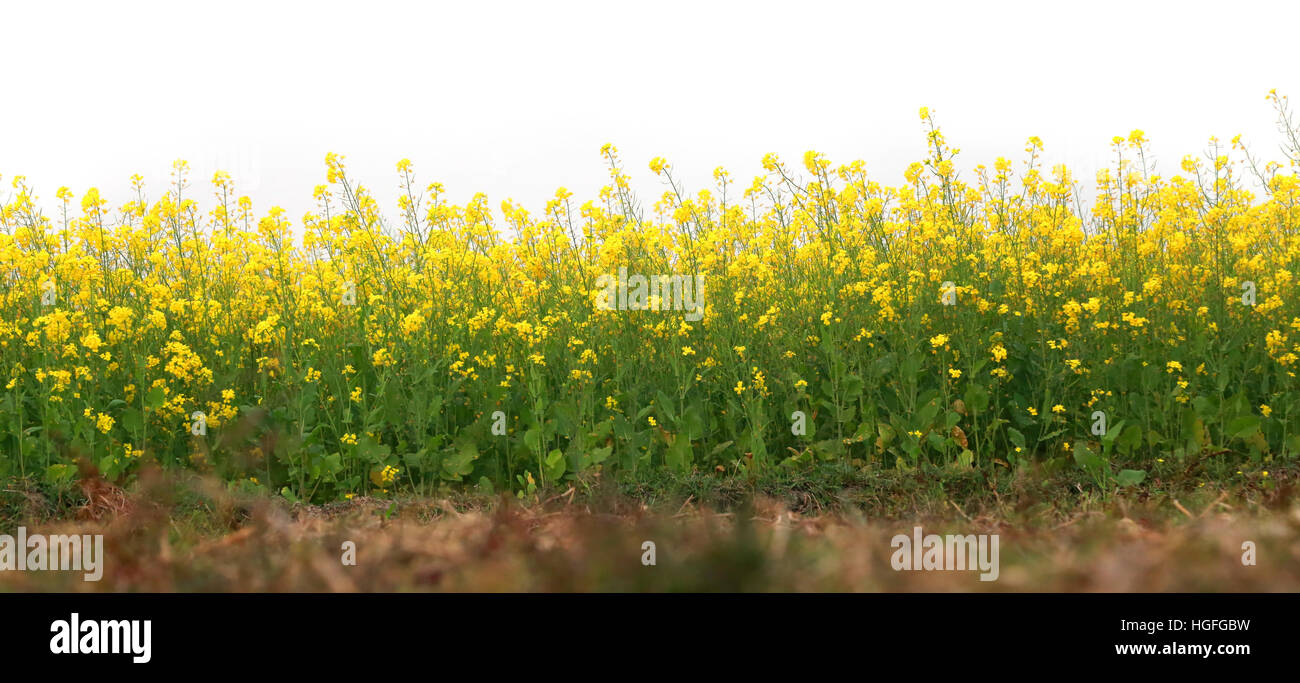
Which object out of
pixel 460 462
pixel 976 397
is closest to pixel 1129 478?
pixel 976 397

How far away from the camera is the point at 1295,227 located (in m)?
6.90

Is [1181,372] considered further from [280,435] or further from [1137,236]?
[280,435]

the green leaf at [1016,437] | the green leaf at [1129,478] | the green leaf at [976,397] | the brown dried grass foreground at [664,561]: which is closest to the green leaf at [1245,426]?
the green leaf at [1129,478]

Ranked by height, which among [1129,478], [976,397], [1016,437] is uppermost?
[976,397]

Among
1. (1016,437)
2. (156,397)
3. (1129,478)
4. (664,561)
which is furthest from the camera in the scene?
(156,397)

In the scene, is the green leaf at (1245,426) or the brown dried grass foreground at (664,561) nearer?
the brown dried grass foreground at (664,561)

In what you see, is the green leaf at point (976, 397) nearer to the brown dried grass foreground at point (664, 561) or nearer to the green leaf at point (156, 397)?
the brown dried grass foreground at point (664, 561)

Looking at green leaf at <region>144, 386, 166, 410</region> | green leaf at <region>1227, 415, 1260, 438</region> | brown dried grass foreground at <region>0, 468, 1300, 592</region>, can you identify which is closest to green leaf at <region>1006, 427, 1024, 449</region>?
green leaf at <region>1227, 415, 1260, 438</region>

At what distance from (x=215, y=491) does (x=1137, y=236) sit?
20.1 feet

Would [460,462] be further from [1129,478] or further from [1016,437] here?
[1129,478]

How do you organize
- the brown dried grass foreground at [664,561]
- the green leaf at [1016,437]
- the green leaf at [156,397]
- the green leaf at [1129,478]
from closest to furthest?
1. the brown dried grass foreground at [664,561]
2. the green leaf at [1129,478]
3. the green leaf at [1016,437]
4. the green leaf at [156,397]

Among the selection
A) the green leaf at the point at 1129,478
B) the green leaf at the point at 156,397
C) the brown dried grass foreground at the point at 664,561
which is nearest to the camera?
the brown dried grass foreground at the point at 664,561

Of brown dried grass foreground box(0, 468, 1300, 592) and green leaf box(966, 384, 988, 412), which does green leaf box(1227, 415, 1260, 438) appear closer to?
green leaf box(966, 384, 988, 412)

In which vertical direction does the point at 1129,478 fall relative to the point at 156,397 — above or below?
below
